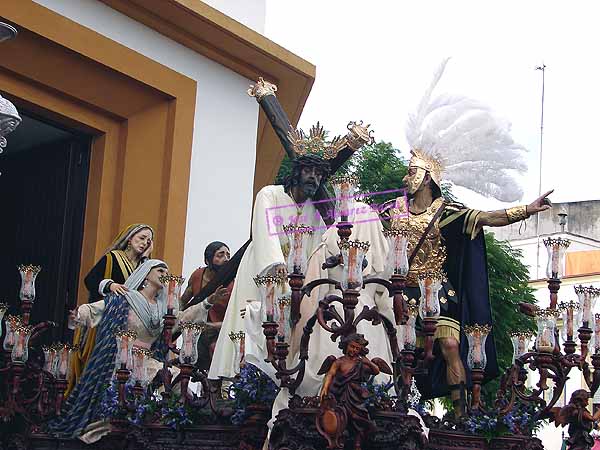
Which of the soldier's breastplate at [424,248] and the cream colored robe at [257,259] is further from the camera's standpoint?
the soldier's breastplate at [424,248]

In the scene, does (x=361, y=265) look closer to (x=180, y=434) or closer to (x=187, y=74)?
(x=180, y=434)

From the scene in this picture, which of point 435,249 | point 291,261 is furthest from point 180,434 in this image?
point 435,249

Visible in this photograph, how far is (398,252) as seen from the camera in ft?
28.3

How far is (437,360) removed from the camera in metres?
9.88

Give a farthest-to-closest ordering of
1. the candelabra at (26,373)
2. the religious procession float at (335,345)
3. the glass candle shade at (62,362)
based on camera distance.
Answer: the glass candle shade at (62,362) < the candelabra at (26,373) < the religious procession float at (335,345)

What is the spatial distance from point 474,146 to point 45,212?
6.13 meters

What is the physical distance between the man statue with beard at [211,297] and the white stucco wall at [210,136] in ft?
8.96

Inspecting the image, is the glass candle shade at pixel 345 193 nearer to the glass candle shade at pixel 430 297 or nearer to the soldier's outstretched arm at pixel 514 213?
the glass candle shade at pixel 430 297

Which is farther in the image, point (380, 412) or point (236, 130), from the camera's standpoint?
point (236, 130)

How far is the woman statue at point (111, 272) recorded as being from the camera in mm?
10969

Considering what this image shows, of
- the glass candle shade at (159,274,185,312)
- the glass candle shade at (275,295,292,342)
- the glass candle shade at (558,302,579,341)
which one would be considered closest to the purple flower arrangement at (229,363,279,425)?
the glass candle shade at (275,295,292,342)

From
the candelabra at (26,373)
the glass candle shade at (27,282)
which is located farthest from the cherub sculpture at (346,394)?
the glass candle shade at (27,282)

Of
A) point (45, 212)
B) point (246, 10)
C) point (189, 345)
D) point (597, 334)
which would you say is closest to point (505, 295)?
point (246, 10)

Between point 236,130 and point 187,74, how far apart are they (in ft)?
2.97
